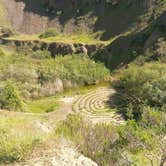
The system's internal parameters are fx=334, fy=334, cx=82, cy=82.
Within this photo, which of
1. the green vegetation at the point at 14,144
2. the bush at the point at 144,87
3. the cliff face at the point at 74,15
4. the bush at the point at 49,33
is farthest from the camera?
the bush at the point at 49,33

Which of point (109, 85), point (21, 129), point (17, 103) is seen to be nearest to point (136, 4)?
point (109, 85)

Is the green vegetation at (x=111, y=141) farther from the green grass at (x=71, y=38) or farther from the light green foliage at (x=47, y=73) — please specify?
the green grass at (x=71, y=38)

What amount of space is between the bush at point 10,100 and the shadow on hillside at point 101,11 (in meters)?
42.4

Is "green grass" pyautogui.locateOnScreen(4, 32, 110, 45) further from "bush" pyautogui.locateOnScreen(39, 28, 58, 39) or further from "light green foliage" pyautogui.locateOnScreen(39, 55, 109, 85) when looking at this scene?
"light green foliage" pyautogui.locateOnScreen(39, 55, 109, 85)

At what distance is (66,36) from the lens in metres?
96.6

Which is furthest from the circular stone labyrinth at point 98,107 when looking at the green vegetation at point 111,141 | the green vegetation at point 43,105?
the green vegetation at point 111,141

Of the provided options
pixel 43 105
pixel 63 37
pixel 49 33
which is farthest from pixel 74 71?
pixel 49 33

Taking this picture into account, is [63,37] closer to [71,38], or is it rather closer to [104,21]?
[71,38]

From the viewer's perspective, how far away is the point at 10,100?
52.2 m

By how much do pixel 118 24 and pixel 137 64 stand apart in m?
23.1

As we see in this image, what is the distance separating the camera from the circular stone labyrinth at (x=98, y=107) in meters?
51.2

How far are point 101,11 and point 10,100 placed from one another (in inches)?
2142

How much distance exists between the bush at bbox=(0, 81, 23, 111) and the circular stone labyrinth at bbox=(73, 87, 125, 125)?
31.5ft

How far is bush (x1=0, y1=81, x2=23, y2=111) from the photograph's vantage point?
2052 inches
